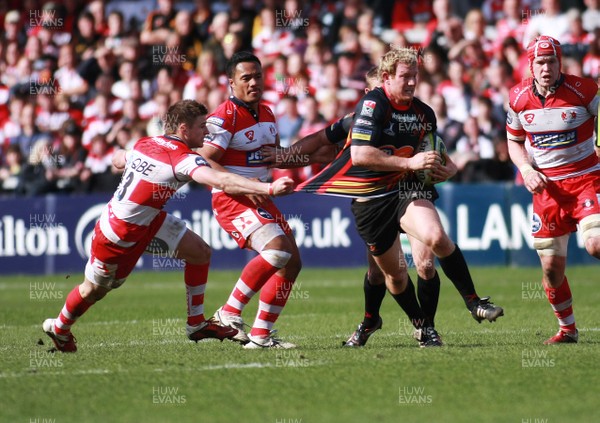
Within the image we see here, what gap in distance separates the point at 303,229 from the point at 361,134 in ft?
31.5

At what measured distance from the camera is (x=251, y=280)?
9.27m

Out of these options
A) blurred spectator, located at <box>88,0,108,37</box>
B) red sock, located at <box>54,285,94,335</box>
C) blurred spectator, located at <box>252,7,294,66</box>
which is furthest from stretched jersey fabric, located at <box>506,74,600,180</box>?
blurred spectator, located at <box>88,0,108,37</box>

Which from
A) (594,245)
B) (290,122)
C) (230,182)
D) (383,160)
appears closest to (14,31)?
(290,122)

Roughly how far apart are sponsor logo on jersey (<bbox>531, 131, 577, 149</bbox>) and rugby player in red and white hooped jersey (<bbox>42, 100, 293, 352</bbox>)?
9.30 feet

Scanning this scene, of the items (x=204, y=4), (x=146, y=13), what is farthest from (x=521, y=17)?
(x=146, y=13)

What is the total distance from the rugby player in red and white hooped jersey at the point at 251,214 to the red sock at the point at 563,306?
2.19m

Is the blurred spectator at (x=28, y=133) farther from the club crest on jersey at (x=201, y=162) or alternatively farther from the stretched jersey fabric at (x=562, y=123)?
the stretched jersey fabric at (x=562, y=123)

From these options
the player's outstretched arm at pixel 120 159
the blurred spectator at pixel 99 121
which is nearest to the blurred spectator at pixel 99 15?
the blurred spectator at pixel 99 121

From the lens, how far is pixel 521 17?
1988 centimetres

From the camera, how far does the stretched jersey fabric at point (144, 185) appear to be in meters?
8.52

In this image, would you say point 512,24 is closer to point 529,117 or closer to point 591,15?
point 591,15

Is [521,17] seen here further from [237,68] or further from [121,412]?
[121,412]

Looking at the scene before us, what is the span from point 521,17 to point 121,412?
1524cm

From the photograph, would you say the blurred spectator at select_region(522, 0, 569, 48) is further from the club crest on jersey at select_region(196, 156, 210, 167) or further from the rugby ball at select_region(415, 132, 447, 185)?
the club crest on jersey at select_region(196, 156, 210, 167)
